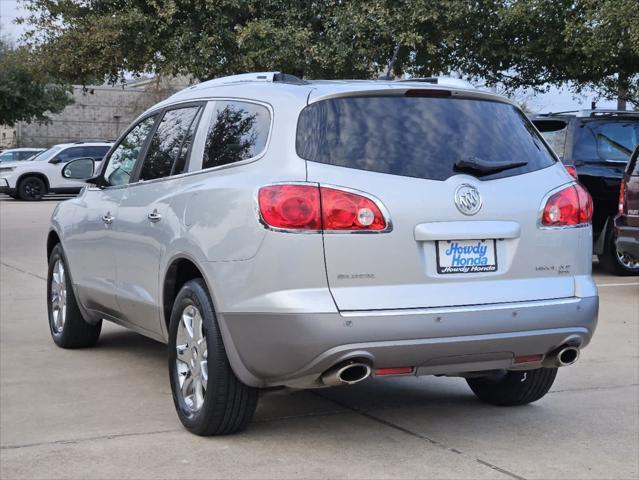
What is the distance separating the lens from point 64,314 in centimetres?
788

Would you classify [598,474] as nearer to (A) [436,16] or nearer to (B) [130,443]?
(B) [130,443]

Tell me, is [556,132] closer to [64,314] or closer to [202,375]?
[64,314]

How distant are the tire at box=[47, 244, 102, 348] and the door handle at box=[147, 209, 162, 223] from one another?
5.95ft

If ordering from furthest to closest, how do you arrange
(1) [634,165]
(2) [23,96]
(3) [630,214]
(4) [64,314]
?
(2) [23,96] → (1) [634,165] → (3) [630,214] → (4) [64,314]

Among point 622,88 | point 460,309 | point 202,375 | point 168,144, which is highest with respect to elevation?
point 622,88

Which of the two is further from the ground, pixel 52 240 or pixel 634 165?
pixel 634 165

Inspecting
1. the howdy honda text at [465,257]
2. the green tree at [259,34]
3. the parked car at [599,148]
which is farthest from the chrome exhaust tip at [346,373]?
the green tree at [259,34]

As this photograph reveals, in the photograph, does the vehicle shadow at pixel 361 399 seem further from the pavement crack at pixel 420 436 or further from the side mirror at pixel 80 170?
the side mirror at pixel 80 170

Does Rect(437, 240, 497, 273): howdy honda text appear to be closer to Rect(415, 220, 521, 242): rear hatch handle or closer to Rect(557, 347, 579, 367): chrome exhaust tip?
Rect(415, 220, 521, 242): rear hatch handle

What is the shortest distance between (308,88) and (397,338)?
133 centimetres

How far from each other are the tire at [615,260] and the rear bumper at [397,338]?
26.5 feet

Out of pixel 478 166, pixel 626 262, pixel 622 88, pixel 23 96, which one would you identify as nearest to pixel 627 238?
pixel 626 262

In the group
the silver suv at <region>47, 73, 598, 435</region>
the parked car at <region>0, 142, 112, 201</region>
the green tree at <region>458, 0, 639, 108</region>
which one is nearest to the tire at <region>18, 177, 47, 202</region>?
the parked car at <region>0, 142, 112, 201</region>

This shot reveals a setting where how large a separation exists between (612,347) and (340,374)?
3.88 m
